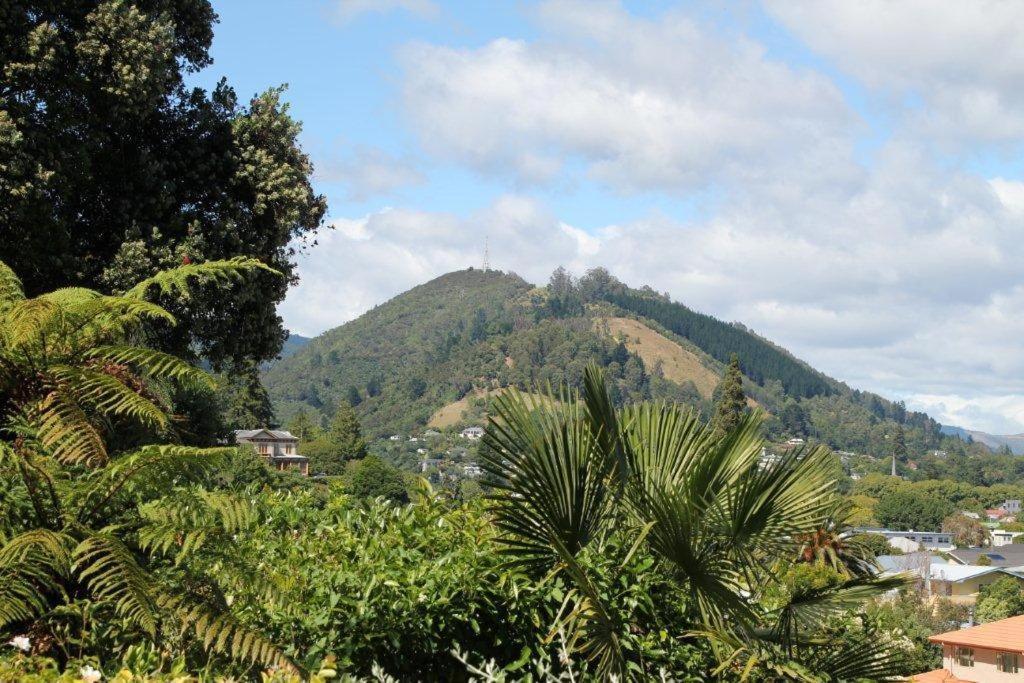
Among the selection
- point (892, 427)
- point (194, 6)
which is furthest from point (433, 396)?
point (194, 6)

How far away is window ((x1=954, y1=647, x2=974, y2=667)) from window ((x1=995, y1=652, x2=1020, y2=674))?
967 mm

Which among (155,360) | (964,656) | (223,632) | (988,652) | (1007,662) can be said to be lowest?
(964,656)

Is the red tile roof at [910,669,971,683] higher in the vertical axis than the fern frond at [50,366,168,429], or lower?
lower

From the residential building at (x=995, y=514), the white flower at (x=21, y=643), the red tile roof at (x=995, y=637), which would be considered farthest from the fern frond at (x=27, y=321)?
the residential building at (x=995, y=514)

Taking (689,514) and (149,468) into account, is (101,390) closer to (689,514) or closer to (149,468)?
(149,468)

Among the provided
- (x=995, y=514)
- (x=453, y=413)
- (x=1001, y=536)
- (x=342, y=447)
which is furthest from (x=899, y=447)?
(x=342, y=447)

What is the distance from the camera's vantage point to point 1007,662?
30.5 metres

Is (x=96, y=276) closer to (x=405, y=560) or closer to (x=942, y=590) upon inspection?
(x=405, y=560)

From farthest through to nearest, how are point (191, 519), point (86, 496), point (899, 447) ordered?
point (899, 447), point (86, 496), point (191, 519)

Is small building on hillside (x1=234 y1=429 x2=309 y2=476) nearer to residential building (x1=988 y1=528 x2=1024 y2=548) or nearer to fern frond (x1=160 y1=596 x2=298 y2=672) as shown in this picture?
fern frond (x1=160 y1=596 x2=298 y2=672)

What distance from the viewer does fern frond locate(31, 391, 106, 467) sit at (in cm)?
383

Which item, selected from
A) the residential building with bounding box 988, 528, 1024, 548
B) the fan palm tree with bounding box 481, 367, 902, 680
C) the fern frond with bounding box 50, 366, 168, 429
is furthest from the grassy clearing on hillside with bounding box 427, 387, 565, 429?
the fern frond with bounding box 50, 366, 168, 429

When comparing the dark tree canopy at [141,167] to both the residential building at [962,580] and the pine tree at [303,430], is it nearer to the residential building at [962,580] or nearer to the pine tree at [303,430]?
the residential building at [962,580]

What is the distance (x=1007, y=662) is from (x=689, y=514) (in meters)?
31.2
